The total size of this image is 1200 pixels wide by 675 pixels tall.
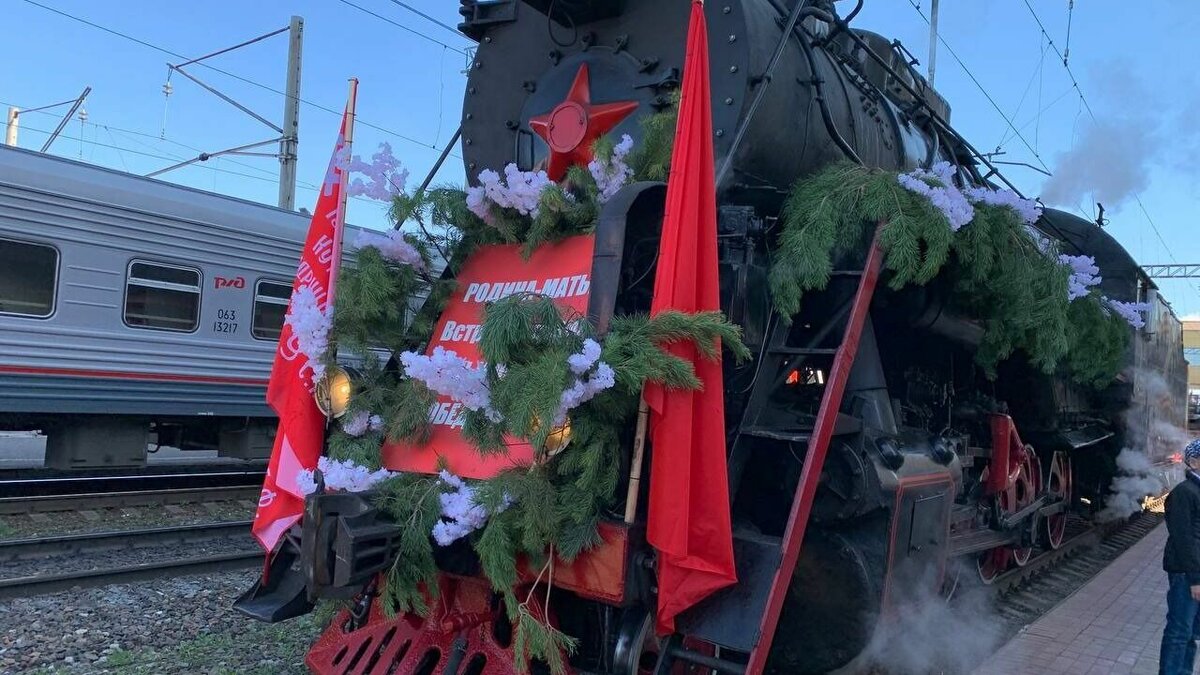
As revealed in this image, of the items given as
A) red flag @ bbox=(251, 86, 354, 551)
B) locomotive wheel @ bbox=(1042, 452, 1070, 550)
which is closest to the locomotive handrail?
red flag @ bbox=(251, 86, 354, 551)

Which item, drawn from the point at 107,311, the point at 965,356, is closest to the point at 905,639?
the point at 965,356

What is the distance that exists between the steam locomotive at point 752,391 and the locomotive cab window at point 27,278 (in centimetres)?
532

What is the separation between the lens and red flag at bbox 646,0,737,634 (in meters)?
2.72

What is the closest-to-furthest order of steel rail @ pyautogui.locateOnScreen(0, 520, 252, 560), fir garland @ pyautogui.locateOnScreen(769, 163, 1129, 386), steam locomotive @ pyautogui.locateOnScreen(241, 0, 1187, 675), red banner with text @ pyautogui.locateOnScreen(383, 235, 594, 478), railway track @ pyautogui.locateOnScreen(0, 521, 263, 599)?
1. steam locomotive @ pyautogui.locateOnScreen(241, 0, 1187, 675)
2. red banner with text @ pyautogui.locateOnScreen(383, 235, 594, 478)
3. fir garland @ pyautogui.locateOnScreen(769, 163, 1129, 386)
4. railway track @ pyautogui.locateOnScreen(0, 521, 263, 599)
5. steel rail @ pyautogui.locateOnScreen(0, 520, 252, 560)

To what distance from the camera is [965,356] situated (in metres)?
5.32

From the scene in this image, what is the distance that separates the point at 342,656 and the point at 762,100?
8.84 feet

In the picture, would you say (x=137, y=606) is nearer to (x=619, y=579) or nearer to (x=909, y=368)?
(x=619, y=579)

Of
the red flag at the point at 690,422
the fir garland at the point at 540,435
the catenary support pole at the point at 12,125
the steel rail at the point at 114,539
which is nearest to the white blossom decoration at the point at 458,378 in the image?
the fir garland at the point at 540,435

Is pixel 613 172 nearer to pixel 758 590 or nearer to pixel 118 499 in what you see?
pixel 758 590

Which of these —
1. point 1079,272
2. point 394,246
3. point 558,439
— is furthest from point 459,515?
point 1079,272

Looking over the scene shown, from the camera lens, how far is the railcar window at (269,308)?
30.7 ft

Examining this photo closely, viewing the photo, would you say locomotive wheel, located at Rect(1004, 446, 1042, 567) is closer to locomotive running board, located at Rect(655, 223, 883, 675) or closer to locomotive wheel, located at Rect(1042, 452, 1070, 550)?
locomotive wheel, located at Rect(1042, 452, 1070, 550)

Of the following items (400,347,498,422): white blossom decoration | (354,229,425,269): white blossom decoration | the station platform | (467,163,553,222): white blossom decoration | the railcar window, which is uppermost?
(467,163,553,222): white blossom decoration

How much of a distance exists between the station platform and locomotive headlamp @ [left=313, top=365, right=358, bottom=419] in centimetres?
341
